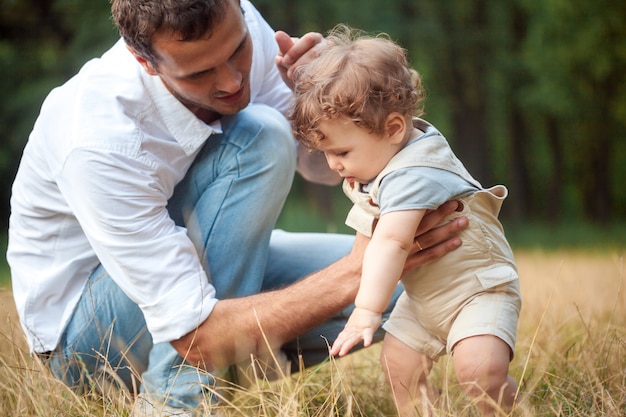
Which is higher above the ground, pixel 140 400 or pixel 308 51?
pixel 308 51

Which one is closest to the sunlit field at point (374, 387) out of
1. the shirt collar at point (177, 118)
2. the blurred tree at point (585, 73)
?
the shirt collar at point (177, 118)

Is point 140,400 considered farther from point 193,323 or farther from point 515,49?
point 515,49

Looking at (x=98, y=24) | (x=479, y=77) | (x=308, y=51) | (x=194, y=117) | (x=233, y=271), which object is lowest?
(x=479, y=77)

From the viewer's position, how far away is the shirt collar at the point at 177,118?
7.90 ft

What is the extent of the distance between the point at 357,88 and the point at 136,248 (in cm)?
82

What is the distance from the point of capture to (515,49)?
17.2 m

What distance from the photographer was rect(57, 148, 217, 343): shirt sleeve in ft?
7.12

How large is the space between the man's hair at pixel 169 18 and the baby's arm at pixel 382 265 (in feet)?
2.87

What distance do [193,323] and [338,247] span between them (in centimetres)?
86

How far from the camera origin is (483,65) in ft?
54.8

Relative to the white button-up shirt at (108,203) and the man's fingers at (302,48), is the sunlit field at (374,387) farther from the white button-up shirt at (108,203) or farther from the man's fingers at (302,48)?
the man's fingers at (302,48)

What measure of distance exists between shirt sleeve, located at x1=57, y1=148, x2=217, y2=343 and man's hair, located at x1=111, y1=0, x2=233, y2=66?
0.38 m

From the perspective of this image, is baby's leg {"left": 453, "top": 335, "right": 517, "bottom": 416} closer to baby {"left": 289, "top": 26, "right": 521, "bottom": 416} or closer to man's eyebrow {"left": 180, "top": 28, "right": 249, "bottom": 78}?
baby {"left": 289, "top": 26, "right": 521, "bottom": 416}

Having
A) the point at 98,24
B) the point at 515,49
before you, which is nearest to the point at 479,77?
the point at 515,49
